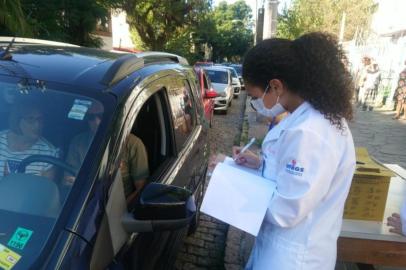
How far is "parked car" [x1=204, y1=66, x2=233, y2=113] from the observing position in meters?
14.7

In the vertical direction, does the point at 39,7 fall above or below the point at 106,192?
above

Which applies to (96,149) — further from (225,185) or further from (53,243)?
(225,185)

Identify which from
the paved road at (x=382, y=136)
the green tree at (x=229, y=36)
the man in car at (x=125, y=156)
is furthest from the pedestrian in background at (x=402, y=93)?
the green tree at (x=229, y=36)

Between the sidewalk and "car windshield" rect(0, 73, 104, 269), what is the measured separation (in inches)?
99.1

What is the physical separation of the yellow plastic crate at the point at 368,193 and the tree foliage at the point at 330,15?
33243 millimetres

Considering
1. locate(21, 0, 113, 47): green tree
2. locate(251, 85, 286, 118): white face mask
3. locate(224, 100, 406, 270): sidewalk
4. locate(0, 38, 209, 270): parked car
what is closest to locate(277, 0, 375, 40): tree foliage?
locate(224, 100, 406, 270): sidewalk

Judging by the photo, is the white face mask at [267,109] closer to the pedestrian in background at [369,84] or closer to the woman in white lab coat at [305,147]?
the woman in white lab coat at [305,147]

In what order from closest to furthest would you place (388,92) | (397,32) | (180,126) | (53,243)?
(53,243), (180,126), (388,92), (397,32)

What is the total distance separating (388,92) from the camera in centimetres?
1616

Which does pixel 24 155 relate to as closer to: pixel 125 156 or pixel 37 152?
pixel 37 152

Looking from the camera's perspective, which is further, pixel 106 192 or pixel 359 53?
pixel 359 53

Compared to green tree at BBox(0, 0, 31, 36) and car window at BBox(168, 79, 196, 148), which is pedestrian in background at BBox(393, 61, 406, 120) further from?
green tree at BBox(0, 0, 31, 36)

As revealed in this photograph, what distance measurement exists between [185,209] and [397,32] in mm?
20681

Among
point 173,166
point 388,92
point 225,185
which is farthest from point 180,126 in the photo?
point 388,92
